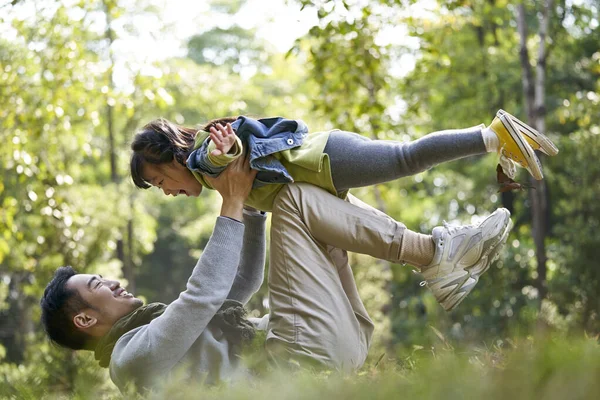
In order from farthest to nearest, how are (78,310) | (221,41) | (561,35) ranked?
(221,41), (561,35), (78,310)

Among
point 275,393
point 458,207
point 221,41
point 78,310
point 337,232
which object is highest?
point 275,393

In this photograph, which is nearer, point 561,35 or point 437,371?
point 437,371

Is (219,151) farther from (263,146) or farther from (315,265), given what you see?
(315,265)

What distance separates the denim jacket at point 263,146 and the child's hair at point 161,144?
0.12 metres

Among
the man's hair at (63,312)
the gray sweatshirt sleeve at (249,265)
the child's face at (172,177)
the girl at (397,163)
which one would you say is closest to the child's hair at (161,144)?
the child's face at (172,177)

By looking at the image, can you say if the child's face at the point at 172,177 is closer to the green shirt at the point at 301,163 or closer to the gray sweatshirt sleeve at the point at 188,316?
the green shirt at the point at 301,163

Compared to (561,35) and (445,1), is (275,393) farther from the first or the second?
(561,35)

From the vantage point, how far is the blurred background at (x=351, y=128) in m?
6.25

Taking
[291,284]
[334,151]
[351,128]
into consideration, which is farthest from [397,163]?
[351,128]

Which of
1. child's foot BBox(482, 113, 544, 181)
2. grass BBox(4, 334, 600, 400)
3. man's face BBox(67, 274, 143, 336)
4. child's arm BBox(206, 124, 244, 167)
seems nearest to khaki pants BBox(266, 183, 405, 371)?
child's arm BBox(206, 124, 244, 167)

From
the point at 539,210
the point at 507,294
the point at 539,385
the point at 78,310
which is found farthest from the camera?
the point at 507,294

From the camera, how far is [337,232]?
2635 mm

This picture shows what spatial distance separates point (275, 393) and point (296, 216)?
148 centimetres

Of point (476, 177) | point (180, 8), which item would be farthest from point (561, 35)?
point (180, 8)
